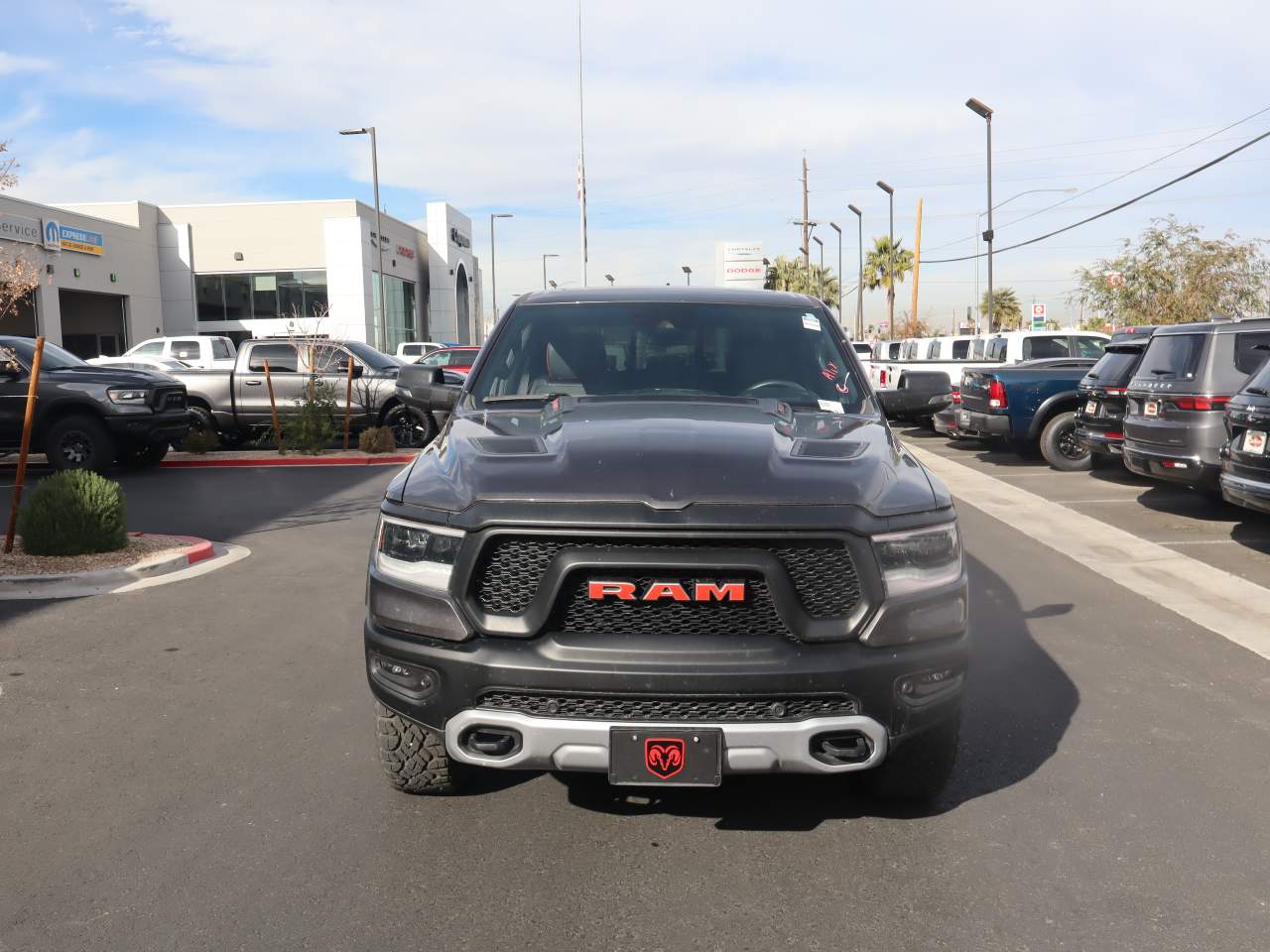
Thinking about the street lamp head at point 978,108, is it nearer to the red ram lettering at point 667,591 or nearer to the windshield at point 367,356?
the windshield at point 367,356

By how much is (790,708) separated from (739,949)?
0.66m

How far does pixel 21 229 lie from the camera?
1426 inches

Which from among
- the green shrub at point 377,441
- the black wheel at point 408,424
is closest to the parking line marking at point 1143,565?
the green shrub at point 377,441

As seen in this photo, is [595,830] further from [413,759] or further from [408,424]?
[408,424]

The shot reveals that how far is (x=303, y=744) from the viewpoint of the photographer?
15.1ft

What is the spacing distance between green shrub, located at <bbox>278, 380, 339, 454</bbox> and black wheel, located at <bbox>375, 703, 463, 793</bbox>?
13.4 metres

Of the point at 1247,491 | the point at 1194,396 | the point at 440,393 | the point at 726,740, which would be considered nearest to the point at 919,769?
the point at 726,740

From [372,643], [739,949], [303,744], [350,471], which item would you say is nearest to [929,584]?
[739,949]

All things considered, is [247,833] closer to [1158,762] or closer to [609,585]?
[609,585]

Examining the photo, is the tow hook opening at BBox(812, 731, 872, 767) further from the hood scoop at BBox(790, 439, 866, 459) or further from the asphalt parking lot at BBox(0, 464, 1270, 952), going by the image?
the hood scoop at BBox(790, 439, 866, 459)

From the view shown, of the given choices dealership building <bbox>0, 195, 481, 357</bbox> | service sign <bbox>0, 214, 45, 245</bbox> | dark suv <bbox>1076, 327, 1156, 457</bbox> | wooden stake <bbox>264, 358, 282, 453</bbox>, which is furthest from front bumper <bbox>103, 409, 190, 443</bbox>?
dealership building <bbox>0, 195, 481, 357</bbox>

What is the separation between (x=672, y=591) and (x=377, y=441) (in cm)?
1411

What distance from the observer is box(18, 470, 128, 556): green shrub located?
26.9ft

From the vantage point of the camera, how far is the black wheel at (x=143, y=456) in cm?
1523
